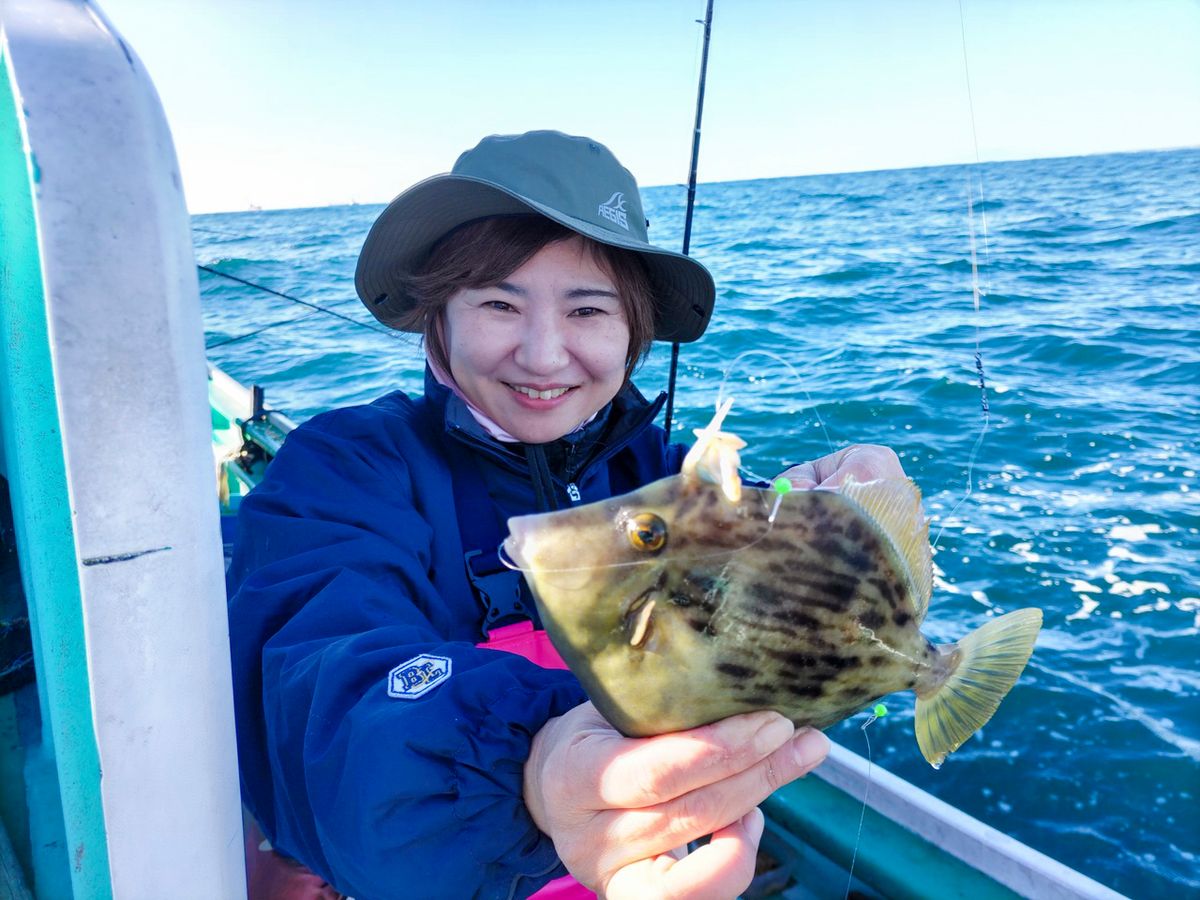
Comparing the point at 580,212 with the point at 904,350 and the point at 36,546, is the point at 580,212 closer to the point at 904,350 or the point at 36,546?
the point at 36,546

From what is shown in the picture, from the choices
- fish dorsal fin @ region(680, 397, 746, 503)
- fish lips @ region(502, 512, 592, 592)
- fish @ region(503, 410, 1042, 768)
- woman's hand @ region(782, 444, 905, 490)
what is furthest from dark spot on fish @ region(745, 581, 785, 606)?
woman's hand @ region(782, 444, 905, 490)

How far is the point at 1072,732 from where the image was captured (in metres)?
4.30

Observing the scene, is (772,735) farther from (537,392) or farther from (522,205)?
(522,205)

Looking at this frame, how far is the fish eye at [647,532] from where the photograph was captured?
1.07 metres

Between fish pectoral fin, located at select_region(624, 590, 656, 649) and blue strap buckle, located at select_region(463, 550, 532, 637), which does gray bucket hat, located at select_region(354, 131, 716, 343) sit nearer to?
blue strap buckle, located at select_region(463, 550, 532, 637)

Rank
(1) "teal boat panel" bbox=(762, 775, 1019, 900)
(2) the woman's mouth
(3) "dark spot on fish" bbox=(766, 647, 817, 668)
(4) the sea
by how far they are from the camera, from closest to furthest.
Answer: (3) "dark spot on fish" bbox=(766, 647, 817, 668)
(2) the woman's mouth
(1) "teal boat panel" bbox=(762, 775, 1019, 900)
(4) the sea

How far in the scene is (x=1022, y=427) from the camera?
7730 millimetres

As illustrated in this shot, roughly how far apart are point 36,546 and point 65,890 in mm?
875

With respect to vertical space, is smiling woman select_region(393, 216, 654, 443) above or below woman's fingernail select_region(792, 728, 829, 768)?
above

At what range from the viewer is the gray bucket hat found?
6.89ft

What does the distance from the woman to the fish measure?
2.4 inches

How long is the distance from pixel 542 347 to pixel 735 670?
1.23 meters

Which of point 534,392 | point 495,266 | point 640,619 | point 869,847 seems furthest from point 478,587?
point 869,847

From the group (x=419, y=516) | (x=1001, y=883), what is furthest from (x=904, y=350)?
(x=419, y=516)
